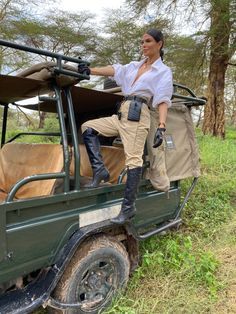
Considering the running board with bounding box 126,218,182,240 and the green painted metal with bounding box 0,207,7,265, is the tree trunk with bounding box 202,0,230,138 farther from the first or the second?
the green painted metal with bounding box 0,207,7,265

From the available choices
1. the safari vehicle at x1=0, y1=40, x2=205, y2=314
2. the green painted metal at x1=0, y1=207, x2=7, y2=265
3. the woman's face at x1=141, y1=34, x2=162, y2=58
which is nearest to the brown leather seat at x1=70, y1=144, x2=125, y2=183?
the safari vehicle at x1=0, y1=40, x2=205, y2=314

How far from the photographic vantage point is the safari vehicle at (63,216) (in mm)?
2284

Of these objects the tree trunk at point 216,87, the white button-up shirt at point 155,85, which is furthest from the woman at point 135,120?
the tree trunk at point 216,87

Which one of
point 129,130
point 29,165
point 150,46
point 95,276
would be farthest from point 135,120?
point 95,276

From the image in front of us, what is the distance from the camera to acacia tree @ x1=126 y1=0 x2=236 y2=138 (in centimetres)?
962

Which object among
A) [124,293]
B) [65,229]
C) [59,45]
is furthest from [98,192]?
[59,45]

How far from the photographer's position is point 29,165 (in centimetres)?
325

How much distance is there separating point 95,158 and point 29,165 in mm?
748

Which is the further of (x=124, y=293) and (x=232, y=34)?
(x=232, y=34)

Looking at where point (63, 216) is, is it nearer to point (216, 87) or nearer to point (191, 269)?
point (191, 269)

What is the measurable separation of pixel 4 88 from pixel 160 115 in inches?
52.5

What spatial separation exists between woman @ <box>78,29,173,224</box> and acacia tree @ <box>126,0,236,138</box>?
7.16 m

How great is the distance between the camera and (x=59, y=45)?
1980cm

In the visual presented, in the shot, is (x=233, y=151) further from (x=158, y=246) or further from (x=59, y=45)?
(x=59, y=45)
